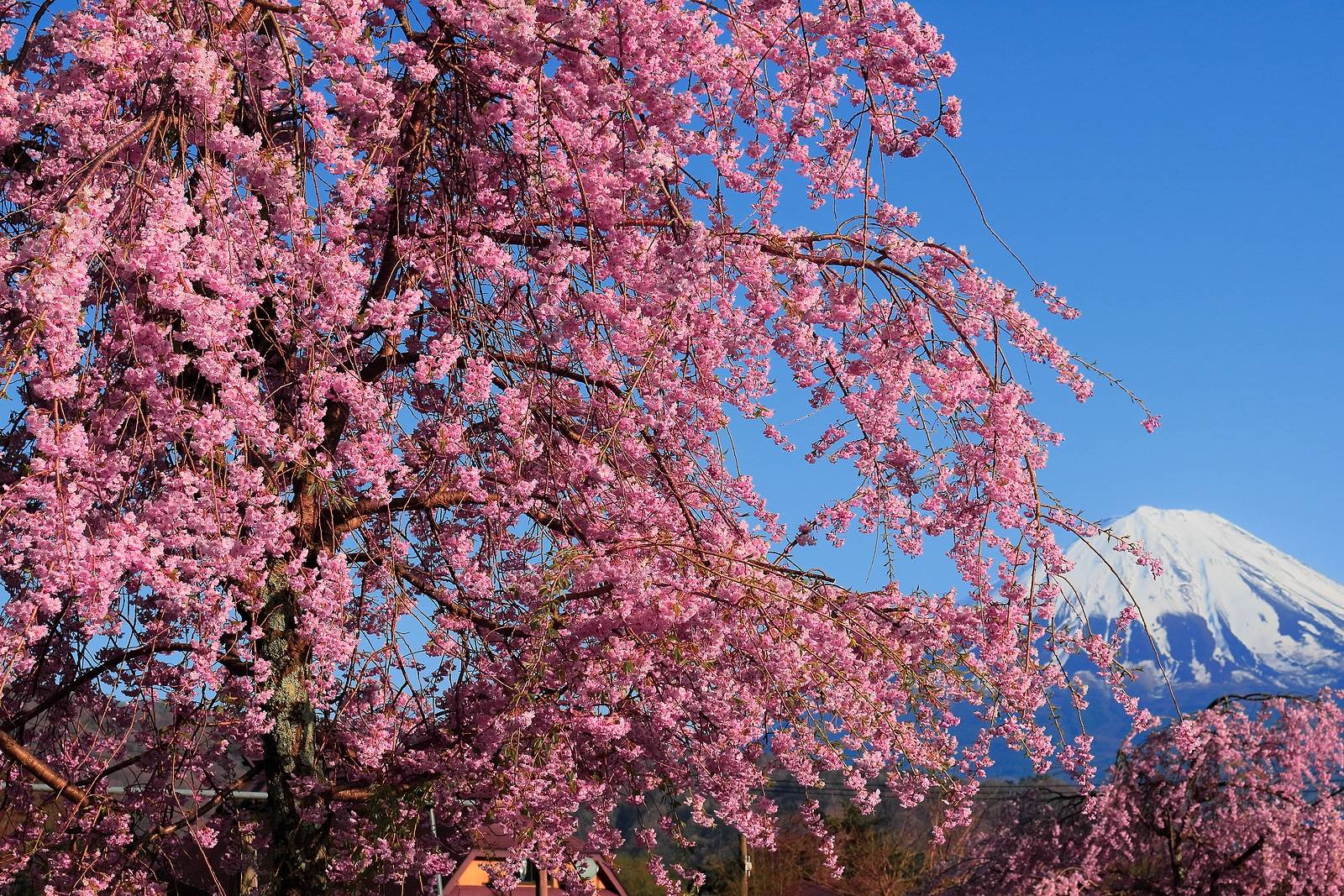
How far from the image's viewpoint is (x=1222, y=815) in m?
11.6

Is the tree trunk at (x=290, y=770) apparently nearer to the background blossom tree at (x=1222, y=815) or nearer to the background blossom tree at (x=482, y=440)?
the background blossom tree at (x=482, y=440)

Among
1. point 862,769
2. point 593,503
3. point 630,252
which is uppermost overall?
point 630,252

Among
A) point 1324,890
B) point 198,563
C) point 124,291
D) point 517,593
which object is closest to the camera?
point 198,563

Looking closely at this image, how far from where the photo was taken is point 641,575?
16.4ft

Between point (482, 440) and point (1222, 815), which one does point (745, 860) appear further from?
point (1222, 815)

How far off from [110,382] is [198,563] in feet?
2.87

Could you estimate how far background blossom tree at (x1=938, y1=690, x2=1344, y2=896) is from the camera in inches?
456

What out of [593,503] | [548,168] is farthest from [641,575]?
[548,168]

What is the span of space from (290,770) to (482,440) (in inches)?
68.6

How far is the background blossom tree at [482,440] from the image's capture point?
4.67 meters

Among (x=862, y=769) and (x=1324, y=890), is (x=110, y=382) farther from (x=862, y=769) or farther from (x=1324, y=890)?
(x=1324, y=890)

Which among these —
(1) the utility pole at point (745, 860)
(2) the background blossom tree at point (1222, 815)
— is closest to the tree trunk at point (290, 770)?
(1) the utility pole at point (745, 860)

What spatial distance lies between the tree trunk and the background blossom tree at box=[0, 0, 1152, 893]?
0.02 metres

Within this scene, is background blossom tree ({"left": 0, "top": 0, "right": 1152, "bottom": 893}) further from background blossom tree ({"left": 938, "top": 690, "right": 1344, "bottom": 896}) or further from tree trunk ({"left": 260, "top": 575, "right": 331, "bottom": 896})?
background blossom tree ({"left": 938, "top": 690, "right": 1344, "bottom": 896})
